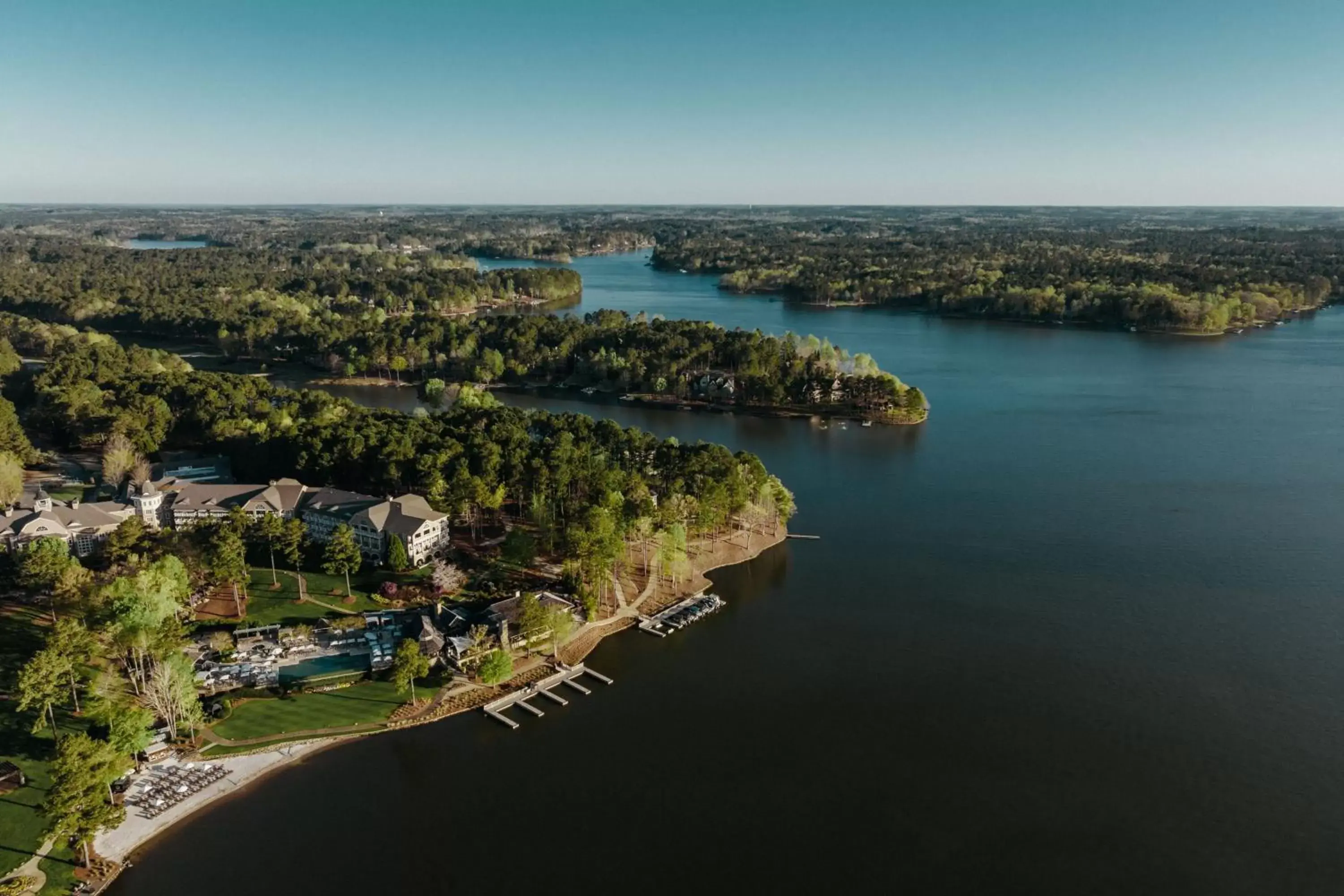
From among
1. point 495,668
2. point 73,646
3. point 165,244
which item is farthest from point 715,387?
point 165,244

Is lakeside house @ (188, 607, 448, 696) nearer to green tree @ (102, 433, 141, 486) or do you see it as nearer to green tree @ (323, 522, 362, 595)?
green tree @ (323, 522, 362, 595)

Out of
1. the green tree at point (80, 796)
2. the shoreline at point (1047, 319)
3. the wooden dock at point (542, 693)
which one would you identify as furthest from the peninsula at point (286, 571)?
the shoreline at point (1047, 319)

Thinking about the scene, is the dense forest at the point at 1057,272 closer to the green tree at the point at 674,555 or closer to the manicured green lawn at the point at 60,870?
the green tree at the point at 674,555

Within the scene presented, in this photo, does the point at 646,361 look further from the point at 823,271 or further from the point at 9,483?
the point at 823,271

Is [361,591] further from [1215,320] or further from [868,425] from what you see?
[1215,320]

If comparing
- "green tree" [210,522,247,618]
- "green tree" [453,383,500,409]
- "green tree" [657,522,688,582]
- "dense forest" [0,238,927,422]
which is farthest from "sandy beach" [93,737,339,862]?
"dense forest" [0,238,927,422]

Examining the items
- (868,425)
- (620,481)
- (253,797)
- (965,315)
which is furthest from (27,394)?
(965,315)

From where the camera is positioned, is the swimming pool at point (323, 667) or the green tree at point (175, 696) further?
the swimming pool at point (323, 667)
